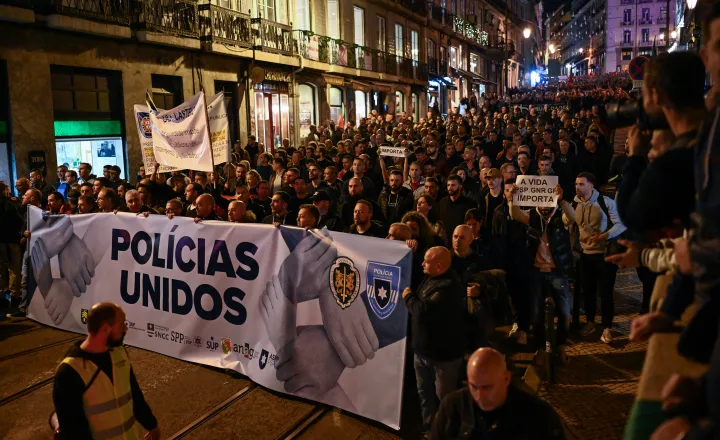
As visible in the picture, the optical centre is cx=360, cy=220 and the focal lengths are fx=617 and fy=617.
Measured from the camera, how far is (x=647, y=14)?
102 metres

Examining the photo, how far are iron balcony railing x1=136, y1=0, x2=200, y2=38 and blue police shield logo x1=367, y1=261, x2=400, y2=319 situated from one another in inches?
569

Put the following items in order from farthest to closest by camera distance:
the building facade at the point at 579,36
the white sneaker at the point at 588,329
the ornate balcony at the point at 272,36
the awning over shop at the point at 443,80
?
1. the building facade at the point at 579,36
2. the awning over shop at the point at 443,80
3. the ornate balcony at the point at 272,36
4. the white sneaker at the point at 588,329

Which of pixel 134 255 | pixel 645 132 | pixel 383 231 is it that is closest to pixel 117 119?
pixel 134 255

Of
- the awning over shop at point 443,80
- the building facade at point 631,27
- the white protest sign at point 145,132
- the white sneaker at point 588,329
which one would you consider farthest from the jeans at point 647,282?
the building facade at point 631,27

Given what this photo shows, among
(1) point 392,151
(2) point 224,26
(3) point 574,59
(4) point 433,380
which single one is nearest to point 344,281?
(4) point 433,380

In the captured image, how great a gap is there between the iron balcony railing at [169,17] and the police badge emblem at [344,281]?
14.1 meters

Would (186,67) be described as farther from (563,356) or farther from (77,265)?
(563,356)

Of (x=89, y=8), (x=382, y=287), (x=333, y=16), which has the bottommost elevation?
(x=382, y=287)

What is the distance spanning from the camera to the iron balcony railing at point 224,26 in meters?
19.9

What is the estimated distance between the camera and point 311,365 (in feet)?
19.9

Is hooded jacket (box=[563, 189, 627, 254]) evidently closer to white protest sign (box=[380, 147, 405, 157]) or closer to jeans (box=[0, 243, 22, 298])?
white protest sign (box=[380, 147, 405, 157])

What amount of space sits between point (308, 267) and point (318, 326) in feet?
1.91

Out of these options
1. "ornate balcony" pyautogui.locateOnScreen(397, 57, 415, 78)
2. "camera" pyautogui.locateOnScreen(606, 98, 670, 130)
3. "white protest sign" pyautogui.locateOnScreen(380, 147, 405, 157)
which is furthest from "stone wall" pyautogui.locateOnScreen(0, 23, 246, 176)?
"ornate balcony" pyautogui.locateOnScreen(397, 57, 415, 78)

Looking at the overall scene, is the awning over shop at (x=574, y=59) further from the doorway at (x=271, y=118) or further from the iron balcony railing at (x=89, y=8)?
the iron balcony railing at (x=89, y=8)
